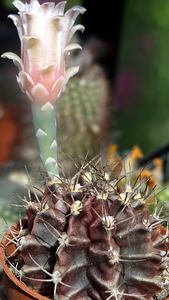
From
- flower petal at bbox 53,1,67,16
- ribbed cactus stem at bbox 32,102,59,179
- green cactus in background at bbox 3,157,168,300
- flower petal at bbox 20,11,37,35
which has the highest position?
flower petal at bbox 53,1,67,16

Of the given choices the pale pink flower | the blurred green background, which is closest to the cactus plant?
the pale pink flower

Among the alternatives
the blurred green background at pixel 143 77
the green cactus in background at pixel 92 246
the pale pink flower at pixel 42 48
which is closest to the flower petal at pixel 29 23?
the pale pink flower at pixel 42 48

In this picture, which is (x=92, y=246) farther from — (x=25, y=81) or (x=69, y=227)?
(x=25, y=81)

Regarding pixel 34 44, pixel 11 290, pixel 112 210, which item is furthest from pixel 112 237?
pixel 34 44

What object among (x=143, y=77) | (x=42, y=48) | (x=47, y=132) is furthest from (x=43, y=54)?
(x=143, y=77)

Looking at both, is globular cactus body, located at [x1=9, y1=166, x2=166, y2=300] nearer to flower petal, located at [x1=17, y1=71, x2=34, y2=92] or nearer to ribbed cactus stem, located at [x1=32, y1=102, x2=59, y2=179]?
ribbed cactus stem, located at [x1=32, y1=102, x2=59, y2=179]

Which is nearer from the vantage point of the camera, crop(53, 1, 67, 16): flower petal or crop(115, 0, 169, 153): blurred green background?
crop(53, 1, 67, 16): flower petal
